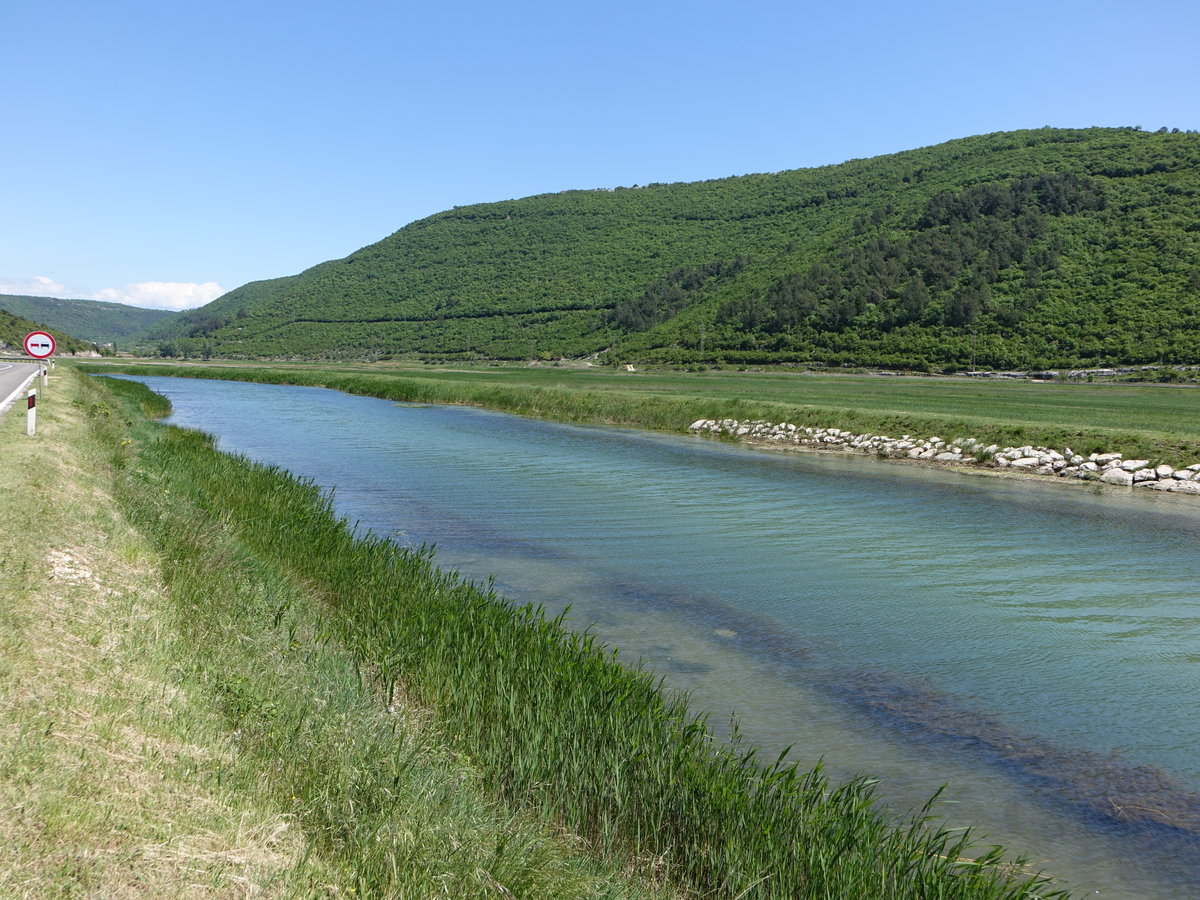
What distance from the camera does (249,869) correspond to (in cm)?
425

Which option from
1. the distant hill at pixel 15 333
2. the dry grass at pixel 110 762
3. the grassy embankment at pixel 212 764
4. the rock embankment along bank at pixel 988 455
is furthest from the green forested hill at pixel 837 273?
the dry grass at pixel 110 762

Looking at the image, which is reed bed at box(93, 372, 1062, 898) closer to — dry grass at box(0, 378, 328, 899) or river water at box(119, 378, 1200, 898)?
dry grass at box(0, 378, 328, 899)

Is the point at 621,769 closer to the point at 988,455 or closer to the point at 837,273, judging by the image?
the point at 988,455

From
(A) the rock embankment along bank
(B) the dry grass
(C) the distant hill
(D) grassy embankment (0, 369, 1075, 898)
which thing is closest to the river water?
(D) grassy embankment (0, 369, 1075, 898)

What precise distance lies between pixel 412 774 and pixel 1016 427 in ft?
94.8

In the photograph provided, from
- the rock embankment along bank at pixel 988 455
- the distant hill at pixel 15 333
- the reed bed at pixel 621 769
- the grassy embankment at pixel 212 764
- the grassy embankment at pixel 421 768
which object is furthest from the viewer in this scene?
the distant hill at pixel 15 333

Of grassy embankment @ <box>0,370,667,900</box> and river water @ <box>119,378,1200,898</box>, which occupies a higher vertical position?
grassy embankment @ <box>0,370,667,900</box>

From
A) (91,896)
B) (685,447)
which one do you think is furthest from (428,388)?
(91,896)

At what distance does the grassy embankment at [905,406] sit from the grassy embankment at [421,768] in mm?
24872

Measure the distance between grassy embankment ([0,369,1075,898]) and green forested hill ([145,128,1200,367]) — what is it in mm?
66101

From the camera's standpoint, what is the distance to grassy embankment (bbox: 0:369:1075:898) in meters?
4.70

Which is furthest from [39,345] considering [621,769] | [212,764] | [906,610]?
[621,769]

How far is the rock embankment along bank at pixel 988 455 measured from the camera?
25.4m

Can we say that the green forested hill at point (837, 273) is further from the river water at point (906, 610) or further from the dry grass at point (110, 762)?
the dry grass at point (110, 762)
